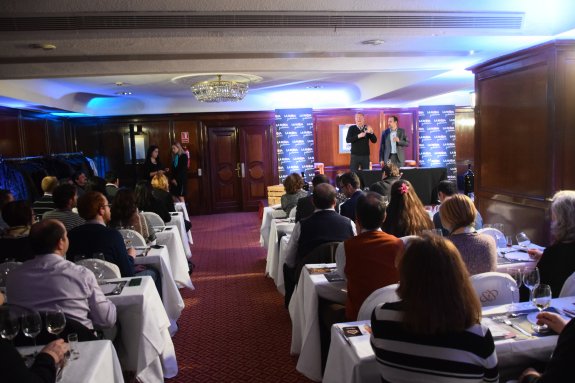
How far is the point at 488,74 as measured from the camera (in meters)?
5.67

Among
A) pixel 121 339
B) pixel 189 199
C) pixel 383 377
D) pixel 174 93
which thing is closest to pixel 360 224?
pixel 383 377

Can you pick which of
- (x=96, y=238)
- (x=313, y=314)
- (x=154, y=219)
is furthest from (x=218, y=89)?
(x=313, y=314)

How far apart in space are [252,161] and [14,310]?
31.1ft

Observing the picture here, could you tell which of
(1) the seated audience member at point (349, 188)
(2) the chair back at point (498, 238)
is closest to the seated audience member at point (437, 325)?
(2) the chair back at point (498, 238)

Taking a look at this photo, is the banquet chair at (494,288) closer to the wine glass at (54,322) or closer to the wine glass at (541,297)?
the wine glass at (541,297)

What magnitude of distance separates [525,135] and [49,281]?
502 centimetres

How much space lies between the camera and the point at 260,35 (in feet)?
12.8

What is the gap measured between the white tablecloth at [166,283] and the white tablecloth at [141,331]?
81cm

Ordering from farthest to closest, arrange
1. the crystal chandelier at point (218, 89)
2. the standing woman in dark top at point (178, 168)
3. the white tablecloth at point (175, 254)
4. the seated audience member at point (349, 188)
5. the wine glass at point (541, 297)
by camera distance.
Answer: the standing woman in dark top at point (178, 168), the crystal chandelier at point (218, 89), the white tablecloth at point (175, 254), the seated audience member at point (349, 188), the wine glass at point (541, 297)

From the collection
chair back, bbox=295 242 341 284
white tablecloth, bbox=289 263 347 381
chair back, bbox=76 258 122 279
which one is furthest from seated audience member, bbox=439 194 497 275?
chair back, bbox=76 258 122 279

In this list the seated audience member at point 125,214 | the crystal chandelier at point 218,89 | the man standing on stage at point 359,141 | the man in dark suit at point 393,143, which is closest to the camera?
the seated audience member at point 125,214

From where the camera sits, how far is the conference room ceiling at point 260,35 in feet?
11.0

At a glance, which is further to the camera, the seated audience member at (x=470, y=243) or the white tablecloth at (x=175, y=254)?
the white tablecloth at (x=175, y=254)

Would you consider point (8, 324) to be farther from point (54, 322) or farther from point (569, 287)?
point (569, 287)
